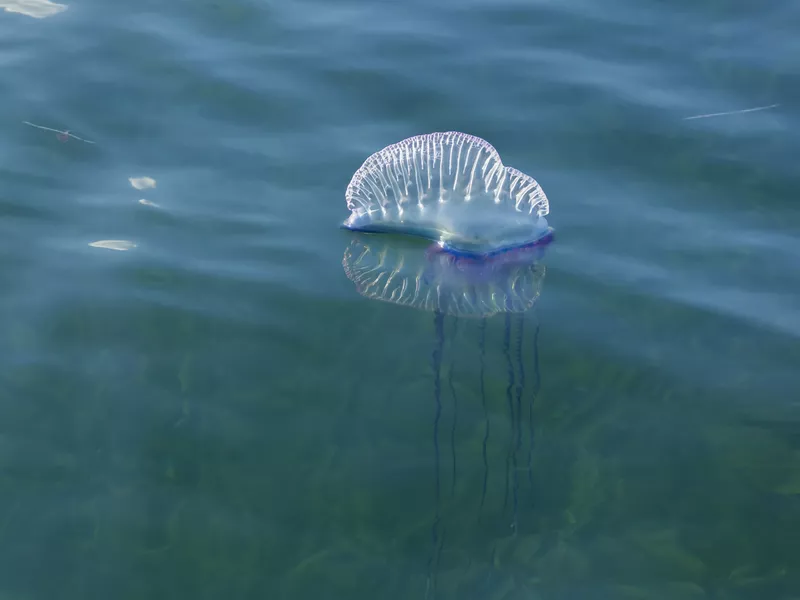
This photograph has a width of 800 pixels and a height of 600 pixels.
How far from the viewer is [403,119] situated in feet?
21.5

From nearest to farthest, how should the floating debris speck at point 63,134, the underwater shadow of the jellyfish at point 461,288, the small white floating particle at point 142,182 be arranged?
the underwater shadow of the jellyfish at point 461,288 → the small white floating particle at point 142,182 → the floating debris speck at point 63,134

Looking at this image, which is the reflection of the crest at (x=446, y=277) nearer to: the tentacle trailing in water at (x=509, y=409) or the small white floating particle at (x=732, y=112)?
the tentacle trailing in water at (x=509, y=409)

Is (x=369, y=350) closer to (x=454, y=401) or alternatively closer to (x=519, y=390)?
(x=454, y=401)

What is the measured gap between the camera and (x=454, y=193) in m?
5.29

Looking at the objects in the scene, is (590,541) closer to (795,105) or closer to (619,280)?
(619,280)

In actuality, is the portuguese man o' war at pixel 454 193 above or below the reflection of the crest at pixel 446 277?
above

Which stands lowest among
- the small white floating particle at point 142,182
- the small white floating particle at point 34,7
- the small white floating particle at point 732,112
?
the small white floating particle at point 142,182

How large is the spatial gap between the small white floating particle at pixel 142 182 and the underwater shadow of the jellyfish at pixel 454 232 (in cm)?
138

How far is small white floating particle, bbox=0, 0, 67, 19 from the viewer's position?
24.3ft

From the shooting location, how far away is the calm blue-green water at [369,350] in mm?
4754

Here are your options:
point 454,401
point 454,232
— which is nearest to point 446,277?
point 454,232

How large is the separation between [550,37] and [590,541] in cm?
413

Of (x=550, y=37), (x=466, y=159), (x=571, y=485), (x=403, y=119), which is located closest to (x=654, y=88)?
(x=550, y=37)

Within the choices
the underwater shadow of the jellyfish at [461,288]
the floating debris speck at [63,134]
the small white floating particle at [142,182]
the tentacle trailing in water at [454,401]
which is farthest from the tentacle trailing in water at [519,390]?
the floating debris speck at [63,134]
